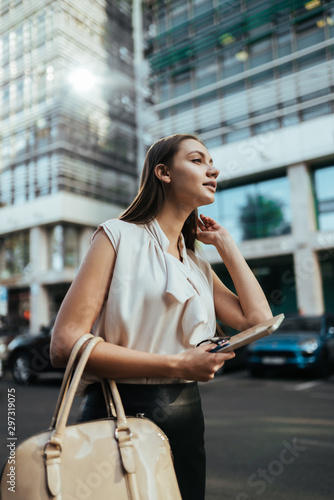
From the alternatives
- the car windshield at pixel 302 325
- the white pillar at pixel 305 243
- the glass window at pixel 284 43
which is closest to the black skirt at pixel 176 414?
the car windshield at pixel 302 325

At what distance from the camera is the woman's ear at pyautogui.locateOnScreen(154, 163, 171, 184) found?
129 cm

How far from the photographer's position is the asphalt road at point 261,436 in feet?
9.87

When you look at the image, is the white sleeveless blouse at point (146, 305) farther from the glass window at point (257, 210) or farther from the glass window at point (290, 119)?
the glass window at point (290, 119)

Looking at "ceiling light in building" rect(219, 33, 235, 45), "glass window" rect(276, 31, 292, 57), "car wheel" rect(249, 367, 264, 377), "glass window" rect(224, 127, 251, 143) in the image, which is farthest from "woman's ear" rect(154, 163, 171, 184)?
"ceiling light in building" rect(219, 33, 235, 45)

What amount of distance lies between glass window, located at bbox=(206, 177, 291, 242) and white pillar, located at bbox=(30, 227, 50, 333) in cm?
1180

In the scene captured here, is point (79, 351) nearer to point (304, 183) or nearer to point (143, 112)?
point (304, 183)

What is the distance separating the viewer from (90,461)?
0.88m

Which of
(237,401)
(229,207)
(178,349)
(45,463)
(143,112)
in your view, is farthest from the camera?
(143,112)

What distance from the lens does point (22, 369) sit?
891cm

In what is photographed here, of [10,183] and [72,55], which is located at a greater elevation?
[72,55]

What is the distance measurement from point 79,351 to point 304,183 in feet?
62.2

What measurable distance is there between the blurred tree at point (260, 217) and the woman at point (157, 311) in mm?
18810

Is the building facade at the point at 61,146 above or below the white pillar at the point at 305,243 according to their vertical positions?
above

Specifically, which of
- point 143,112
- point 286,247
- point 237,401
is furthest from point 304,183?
point 237,401
